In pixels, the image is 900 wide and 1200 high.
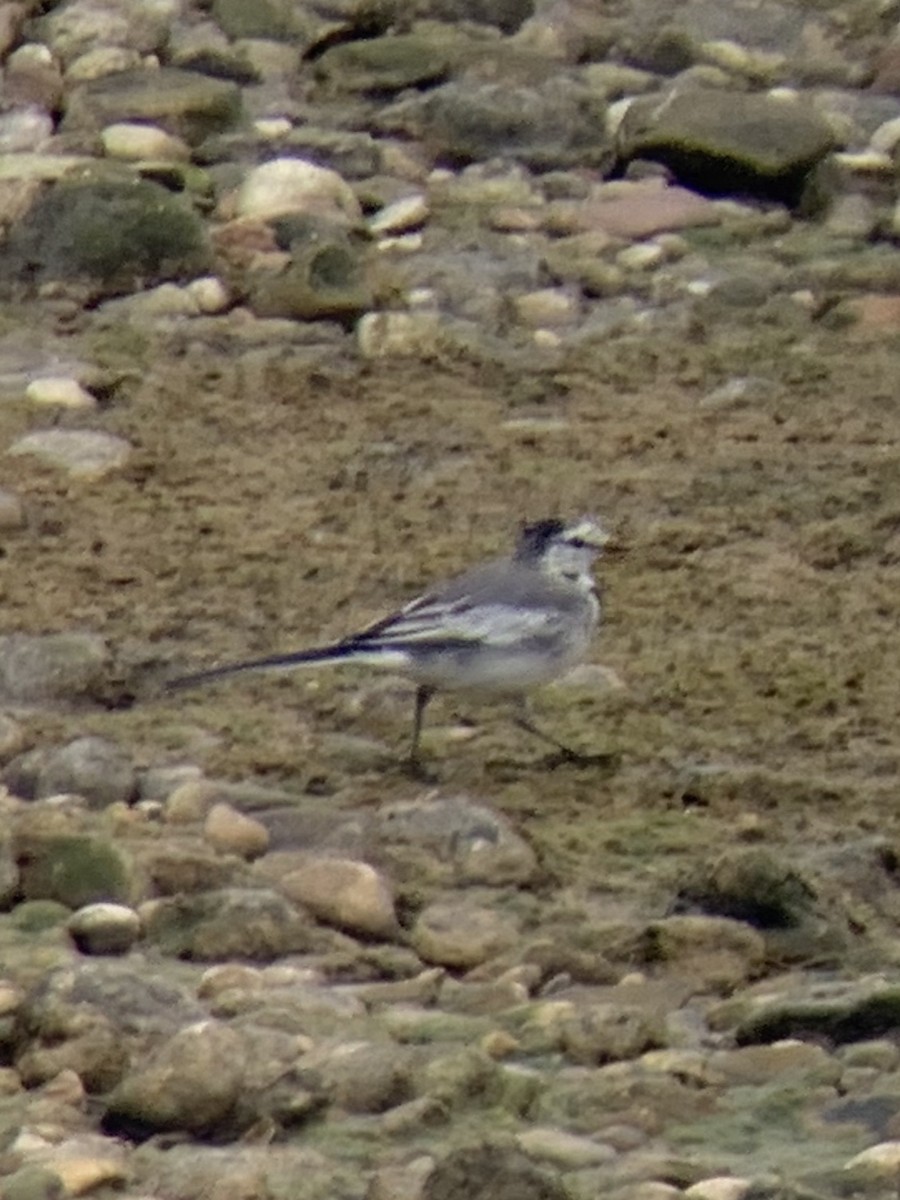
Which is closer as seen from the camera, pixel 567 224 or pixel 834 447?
pixel 834 447

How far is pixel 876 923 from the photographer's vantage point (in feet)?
23.0

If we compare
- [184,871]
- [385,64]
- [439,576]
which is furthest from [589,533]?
[385,64]

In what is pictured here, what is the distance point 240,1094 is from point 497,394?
5010mm

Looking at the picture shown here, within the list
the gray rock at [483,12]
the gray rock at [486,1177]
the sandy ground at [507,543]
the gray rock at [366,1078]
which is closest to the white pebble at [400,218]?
the sandy ground at [507,543]

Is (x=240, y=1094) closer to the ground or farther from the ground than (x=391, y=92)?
farther from the ground

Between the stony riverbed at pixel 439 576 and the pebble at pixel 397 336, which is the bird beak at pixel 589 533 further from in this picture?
the pebble at pixel 397 336

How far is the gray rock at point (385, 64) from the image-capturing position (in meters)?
12.9

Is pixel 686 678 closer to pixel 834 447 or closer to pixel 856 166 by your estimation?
pixel 834 447

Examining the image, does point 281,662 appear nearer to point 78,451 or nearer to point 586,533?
point 586,533

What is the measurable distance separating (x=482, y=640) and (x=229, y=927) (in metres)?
1.76

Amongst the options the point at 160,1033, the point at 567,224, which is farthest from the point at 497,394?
the point at 160,1033

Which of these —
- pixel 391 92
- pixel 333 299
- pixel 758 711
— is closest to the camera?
pixel 758 711

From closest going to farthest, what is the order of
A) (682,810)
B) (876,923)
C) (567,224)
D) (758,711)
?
(876,923) → (682,810) → (758,711) → (567,224)

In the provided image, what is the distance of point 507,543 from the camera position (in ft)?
30.8
